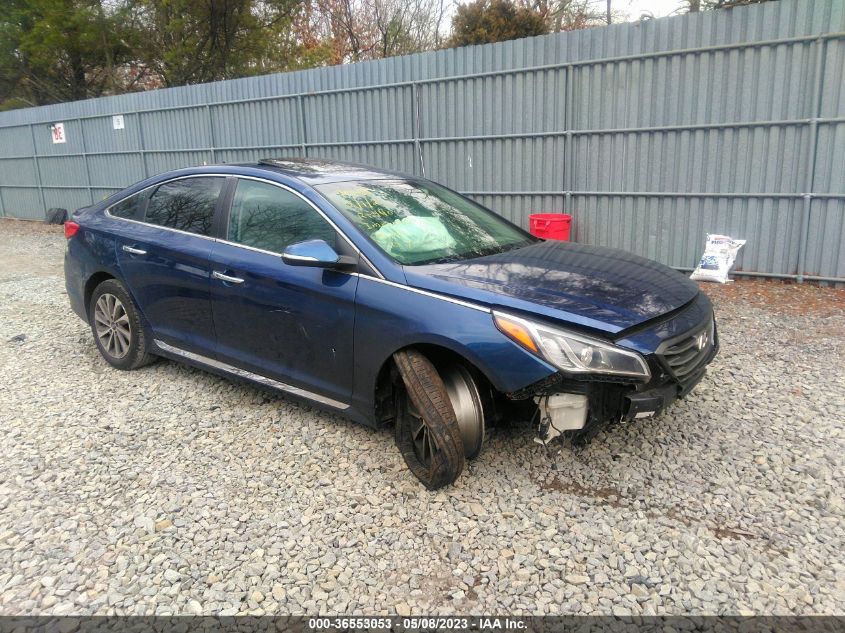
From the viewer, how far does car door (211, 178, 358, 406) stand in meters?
3.34

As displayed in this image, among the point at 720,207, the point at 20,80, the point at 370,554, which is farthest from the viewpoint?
the point at 20,80

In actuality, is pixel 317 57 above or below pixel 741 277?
above

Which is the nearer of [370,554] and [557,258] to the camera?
[370,554]

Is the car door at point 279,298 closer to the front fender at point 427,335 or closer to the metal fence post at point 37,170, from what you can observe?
the front fender at point 427,335

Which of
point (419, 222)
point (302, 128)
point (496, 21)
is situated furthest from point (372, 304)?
point (496, 21)

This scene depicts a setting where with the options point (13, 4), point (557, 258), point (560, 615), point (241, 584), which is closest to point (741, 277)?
point (557, 258)

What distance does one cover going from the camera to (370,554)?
266cm

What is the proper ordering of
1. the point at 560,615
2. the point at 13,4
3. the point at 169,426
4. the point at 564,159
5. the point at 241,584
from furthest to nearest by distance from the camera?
the point at 13,4 < the point at 564,159 < the point at 169,426 < the point at 241,584 < the point at 560,615

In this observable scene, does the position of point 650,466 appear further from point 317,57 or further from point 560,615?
point 317,57

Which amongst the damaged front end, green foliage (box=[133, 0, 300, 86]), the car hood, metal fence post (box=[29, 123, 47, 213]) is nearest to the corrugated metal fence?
the car hood

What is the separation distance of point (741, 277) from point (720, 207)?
2.91 ft

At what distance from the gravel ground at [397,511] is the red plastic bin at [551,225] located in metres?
3.86

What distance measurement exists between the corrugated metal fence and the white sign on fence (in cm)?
765

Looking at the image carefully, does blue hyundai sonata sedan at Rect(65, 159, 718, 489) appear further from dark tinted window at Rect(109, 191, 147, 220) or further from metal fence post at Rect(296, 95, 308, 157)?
metal fence post at Rect(296, 95, 308, 157)
